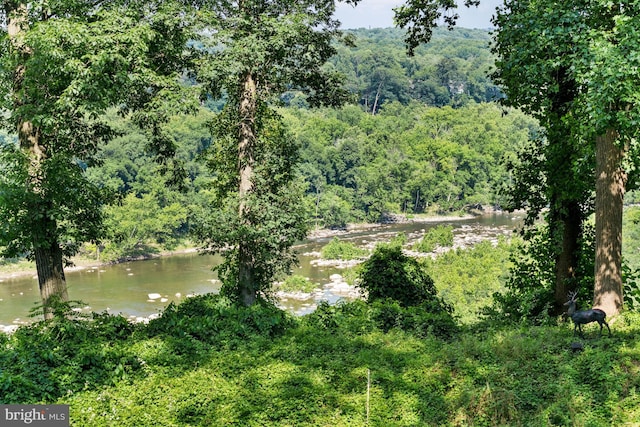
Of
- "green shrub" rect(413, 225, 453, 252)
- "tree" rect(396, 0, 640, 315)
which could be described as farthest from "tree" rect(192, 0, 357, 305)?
"green shrub" rect(413, 225, 453, 252)

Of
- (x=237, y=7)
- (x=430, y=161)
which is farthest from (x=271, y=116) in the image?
(x=430, y=161)

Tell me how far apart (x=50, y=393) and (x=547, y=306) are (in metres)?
8.26

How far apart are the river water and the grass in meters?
18.9

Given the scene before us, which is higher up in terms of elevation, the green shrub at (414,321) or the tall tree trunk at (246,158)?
the tall tree trunk at (246,158)

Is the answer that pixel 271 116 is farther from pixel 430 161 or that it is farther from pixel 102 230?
pixel 430 161

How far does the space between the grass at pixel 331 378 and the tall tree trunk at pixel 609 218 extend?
470mm

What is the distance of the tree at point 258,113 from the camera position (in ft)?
34.9

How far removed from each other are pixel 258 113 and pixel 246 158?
133cm

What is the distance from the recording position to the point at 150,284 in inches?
1379

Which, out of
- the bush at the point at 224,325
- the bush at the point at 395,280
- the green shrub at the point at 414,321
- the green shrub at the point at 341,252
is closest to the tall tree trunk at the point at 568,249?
the green shrub at the point at 414,321

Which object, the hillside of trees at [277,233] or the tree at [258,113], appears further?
the tree at [258,113]

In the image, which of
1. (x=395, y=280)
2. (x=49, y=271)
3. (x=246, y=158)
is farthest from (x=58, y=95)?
(x=395, y=280)

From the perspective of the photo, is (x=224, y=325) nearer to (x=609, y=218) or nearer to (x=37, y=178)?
(x=37, y=178)

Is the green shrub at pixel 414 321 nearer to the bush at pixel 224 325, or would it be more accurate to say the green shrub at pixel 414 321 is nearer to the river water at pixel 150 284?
the bush at pixel 224 325
